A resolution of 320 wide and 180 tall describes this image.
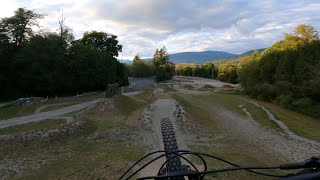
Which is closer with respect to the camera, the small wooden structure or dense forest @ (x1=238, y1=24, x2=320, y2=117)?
the small wooden structure

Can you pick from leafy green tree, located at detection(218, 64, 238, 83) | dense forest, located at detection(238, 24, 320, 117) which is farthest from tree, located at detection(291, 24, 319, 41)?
leafy green tree, located at detection(218, 64, 238, 83)

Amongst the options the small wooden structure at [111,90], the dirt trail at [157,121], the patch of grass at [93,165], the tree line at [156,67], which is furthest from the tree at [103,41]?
the patch of grass at [93,165]

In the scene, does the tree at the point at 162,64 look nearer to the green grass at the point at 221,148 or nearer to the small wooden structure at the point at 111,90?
the small wooden structure at the point at 111,90

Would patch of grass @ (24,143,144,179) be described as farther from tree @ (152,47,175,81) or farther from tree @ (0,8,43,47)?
tree @ (152,47,175,81)

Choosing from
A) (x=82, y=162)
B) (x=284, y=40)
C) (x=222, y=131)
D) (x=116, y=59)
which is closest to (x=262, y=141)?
(x=222, y=131)

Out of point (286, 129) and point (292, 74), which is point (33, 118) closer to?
point (286, 129)

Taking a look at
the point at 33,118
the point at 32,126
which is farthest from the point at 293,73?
the point at 32,126
